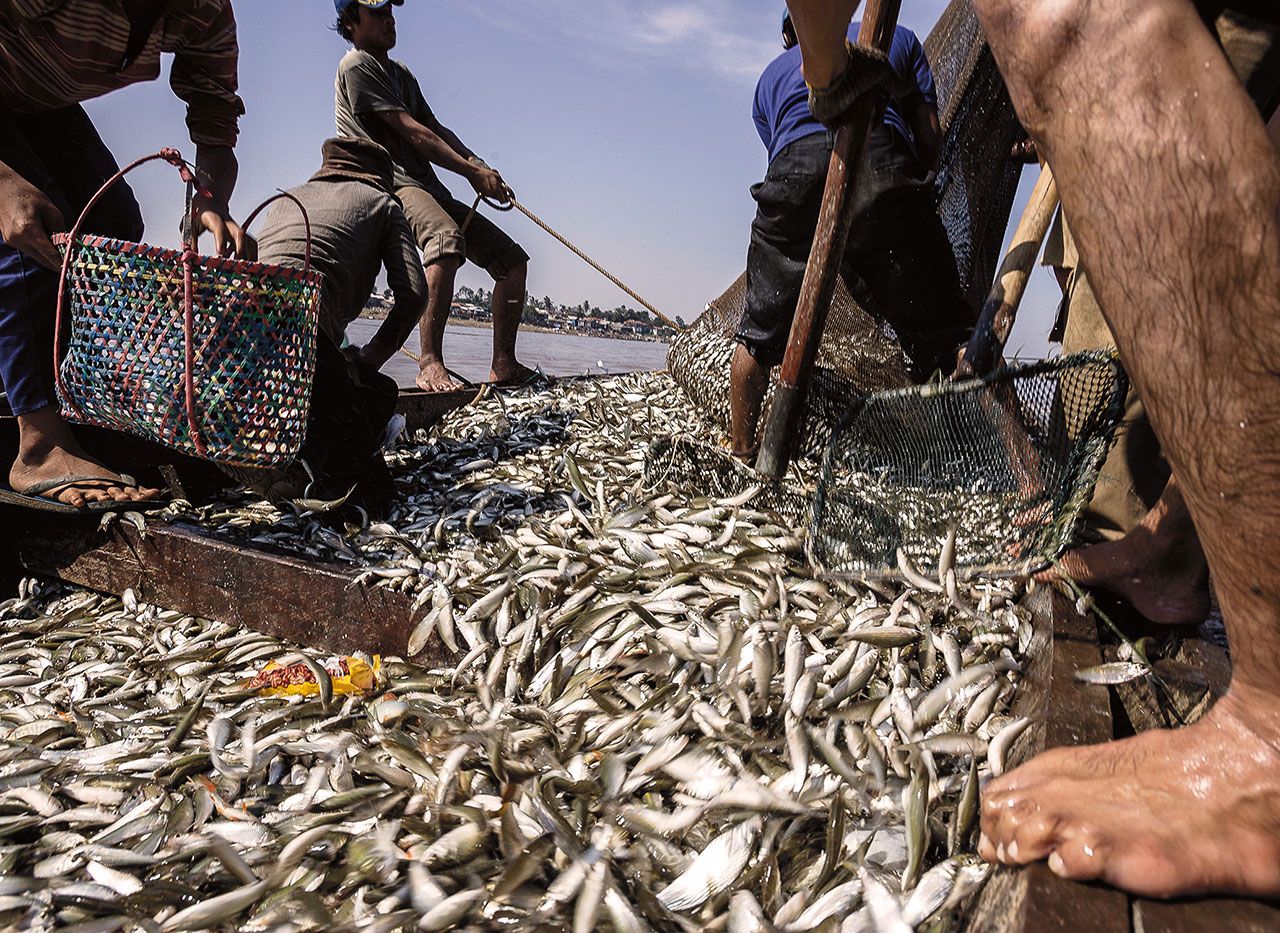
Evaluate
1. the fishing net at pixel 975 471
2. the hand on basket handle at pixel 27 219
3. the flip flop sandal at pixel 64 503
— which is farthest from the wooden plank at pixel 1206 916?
the hand on basket handle at pixel 27 219

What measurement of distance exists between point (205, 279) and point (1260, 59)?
3.26 metres

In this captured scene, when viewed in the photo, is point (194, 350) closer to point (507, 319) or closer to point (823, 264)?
point (823, 264)

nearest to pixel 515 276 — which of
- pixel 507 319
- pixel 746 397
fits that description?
pixel 507 319

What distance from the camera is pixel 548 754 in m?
1.62

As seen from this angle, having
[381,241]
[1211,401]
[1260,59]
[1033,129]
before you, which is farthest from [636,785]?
[381,241]

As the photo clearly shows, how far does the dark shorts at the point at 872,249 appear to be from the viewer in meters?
3.31

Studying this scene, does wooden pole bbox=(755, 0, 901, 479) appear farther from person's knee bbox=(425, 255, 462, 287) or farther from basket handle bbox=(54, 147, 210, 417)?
person's knee bbox=(425, 255, 462, 287)

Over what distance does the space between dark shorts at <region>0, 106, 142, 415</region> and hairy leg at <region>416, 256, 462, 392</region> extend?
2.51m

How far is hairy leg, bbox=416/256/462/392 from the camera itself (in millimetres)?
5570

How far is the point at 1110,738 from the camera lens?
1263 mm

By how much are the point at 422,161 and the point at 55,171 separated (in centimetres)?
323

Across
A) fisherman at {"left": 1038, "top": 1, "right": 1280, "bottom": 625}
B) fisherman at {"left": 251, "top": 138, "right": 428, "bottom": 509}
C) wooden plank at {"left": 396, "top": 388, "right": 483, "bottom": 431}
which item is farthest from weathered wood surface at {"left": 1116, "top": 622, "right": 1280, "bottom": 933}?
wooden plank at {"left": 396, "top": 388, "right": 483, "bottom": 431}

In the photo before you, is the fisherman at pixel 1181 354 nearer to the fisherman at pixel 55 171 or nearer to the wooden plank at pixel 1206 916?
the wooden plank at pixel 1206 916

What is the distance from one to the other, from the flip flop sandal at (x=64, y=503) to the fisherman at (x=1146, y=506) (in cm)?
285
